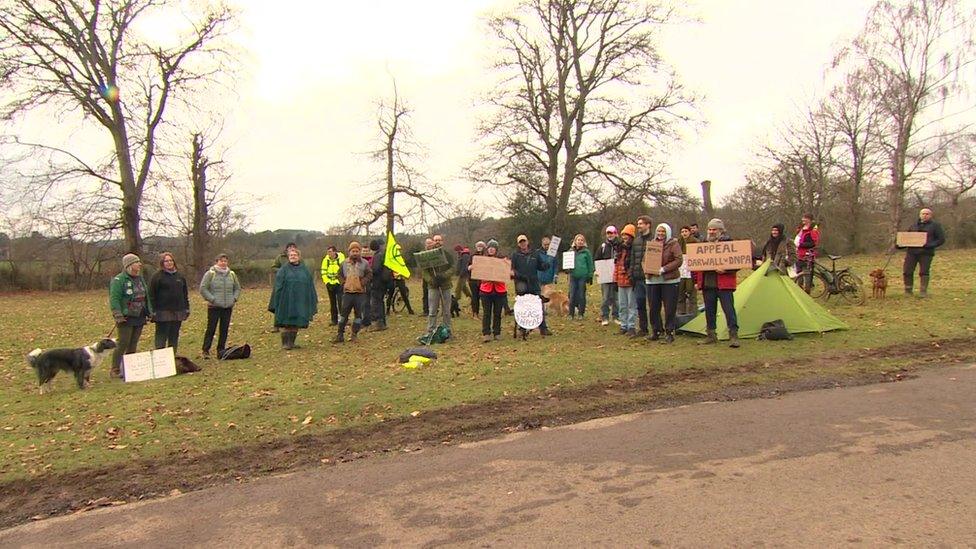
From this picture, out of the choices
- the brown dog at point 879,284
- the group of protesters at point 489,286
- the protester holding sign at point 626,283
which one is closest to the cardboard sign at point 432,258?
the group of protesters at point 489,286

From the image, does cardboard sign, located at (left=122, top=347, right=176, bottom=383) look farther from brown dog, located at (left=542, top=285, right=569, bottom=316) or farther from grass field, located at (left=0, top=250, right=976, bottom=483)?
brown dog, located at (left=542, top=285, right=569, bottom=316)

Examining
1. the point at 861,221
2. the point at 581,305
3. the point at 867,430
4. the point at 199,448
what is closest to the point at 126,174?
the point at 581,305

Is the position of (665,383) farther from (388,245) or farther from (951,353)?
(388,245)

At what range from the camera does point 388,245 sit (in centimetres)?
1291

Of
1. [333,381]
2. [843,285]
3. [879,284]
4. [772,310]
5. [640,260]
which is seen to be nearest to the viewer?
[333,381]

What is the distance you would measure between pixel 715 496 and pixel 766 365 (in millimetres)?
4390

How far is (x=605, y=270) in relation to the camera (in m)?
12.3

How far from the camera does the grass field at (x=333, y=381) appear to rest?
6.00 metres

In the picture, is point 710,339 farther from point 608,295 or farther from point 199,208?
A: point 199,208

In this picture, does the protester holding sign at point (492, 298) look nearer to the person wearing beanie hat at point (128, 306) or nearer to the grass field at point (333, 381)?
the grass field at point (333, 381)

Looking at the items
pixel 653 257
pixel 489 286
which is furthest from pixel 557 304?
pixel 653 257

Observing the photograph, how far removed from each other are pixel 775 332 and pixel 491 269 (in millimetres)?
4649

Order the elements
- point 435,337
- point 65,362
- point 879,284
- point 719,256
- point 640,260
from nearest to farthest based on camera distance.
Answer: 1. point 65,362
2. point 719,256
3. point 640,260
4. point 435,337
5. point 879,284

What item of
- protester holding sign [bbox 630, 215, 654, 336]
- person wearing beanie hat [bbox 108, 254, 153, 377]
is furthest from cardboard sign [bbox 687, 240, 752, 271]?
person wearing beanie hat [bbox 108, 254, 153, 377]
